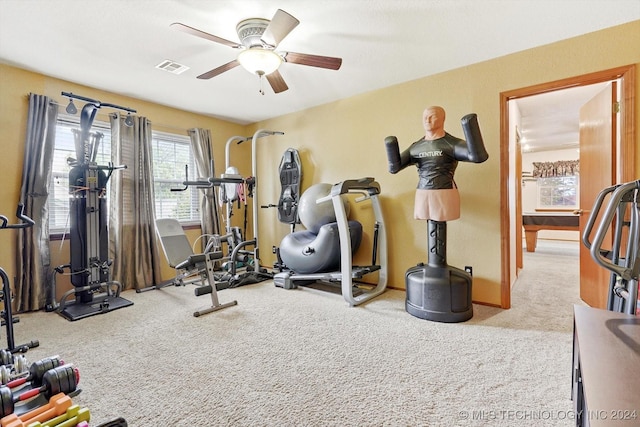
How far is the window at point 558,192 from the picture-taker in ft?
25.6

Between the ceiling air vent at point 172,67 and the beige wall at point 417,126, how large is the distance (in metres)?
1.22

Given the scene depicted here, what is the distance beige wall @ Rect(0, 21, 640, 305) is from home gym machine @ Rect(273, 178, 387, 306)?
278 millimetres

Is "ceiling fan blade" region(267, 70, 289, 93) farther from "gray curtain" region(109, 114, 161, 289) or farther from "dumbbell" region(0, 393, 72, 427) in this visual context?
"dumbbell" region(0, 393, 72, 427)

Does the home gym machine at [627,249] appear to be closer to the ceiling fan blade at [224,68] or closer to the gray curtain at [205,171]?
the ceiling fan blade at [224,68]

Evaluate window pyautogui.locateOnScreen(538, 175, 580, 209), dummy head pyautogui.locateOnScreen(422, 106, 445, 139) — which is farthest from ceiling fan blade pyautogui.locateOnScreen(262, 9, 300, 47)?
window pyautogui.locateOnScreen(538, 175, 580, 209)

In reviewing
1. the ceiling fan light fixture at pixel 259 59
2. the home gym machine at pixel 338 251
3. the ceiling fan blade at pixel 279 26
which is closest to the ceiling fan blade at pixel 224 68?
the ceiling fan light fixture at pixel 259 59

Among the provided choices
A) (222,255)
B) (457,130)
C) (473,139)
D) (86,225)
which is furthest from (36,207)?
(457,130)

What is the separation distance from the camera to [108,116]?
382 cm

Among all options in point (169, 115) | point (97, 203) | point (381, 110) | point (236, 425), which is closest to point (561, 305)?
point (381, 110)

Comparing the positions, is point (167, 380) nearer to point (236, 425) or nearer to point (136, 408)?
point (136, 408)

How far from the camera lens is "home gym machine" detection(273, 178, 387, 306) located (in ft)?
10.2

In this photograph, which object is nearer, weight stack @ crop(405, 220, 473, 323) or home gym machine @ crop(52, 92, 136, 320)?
weight stack @ crop(405, 220, 473, 323)

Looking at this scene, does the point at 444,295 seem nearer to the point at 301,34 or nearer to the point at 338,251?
the point at 338,251

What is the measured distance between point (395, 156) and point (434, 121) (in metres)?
0.46
